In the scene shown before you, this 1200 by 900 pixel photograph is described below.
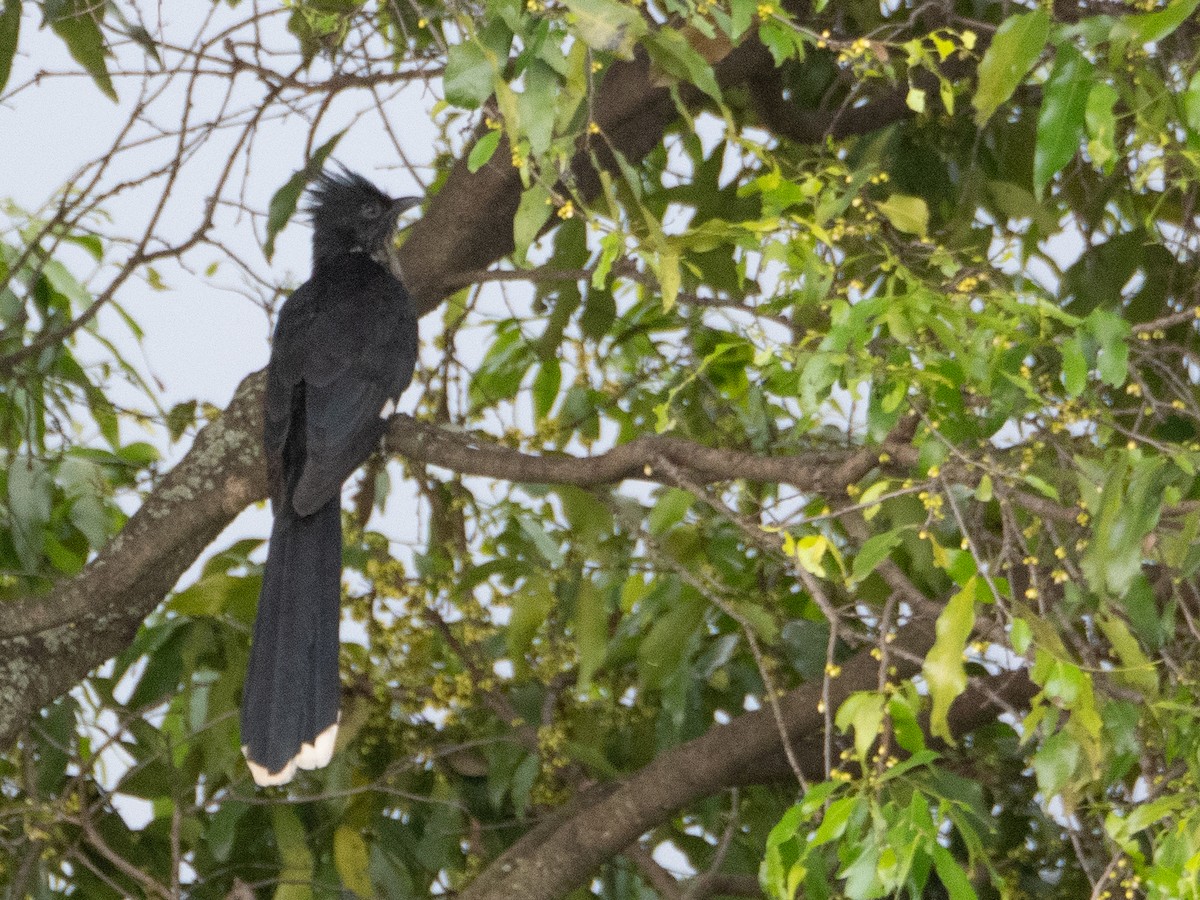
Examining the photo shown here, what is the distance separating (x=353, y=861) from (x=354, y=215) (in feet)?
4.23

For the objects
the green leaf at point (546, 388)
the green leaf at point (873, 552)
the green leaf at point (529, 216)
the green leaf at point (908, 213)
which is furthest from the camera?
the green leaf at point (546, 388)

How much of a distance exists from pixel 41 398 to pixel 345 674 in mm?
718

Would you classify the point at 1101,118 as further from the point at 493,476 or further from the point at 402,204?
the point at 402,204

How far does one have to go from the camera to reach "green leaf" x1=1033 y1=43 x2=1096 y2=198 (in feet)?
4.85

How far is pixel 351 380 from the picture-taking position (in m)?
2.58

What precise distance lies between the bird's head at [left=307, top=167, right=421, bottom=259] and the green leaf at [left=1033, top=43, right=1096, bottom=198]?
1.81m

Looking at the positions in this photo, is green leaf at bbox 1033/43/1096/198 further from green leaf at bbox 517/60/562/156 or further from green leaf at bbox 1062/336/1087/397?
green leaf at bbox 517/60/562/156

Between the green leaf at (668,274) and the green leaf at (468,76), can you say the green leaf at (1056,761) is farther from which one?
the green leaf at (468,76)

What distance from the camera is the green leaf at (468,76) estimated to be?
1.34 meters

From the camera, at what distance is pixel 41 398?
2688 millimetres

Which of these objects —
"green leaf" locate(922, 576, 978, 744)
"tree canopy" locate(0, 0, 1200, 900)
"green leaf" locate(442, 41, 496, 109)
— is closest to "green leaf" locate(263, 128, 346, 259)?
"tree canopy" locate(0, 0, 1200, 900)

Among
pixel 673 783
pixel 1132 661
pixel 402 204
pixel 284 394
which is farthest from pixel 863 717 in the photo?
pixel 402 204

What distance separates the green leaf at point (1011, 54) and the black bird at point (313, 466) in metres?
1.27

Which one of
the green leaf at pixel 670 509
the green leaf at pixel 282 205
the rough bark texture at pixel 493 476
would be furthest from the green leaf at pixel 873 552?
the green leaf at pixel 282 205
